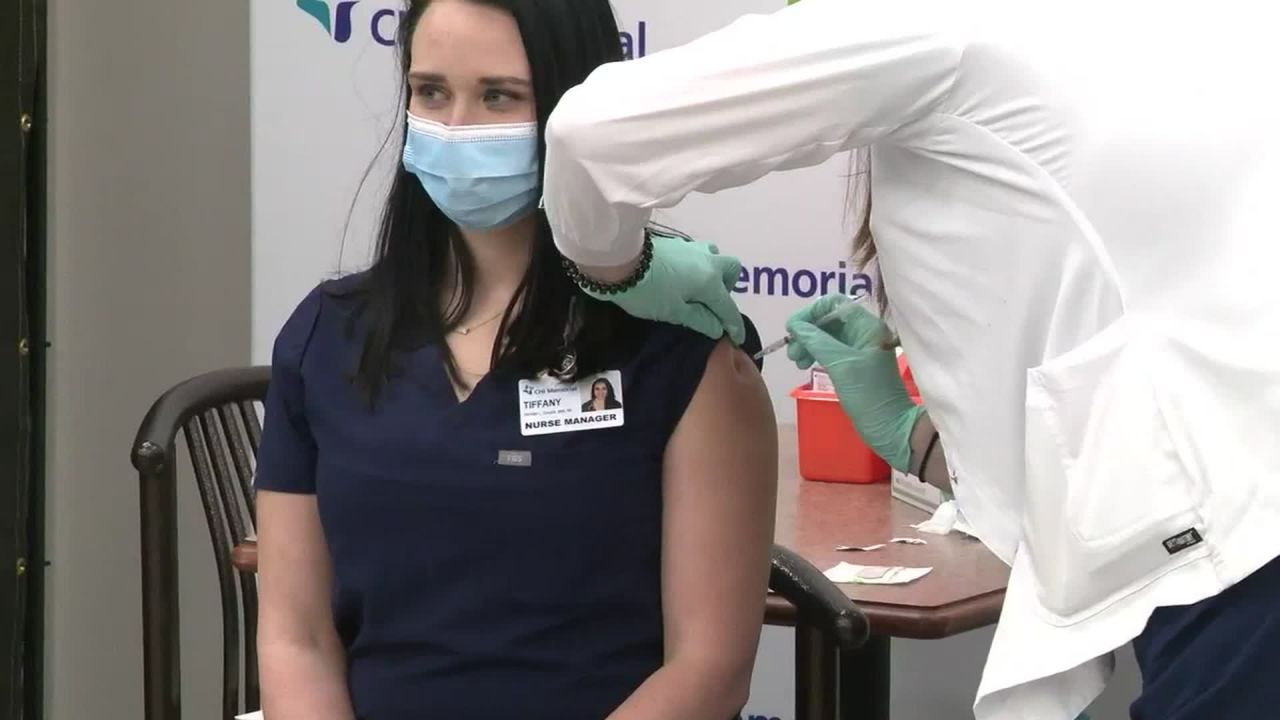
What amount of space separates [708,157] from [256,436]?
1.42m

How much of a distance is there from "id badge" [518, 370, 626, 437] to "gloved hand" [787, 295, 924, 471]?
218mm

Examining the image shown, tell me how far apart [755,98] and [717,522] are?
1.78 ft

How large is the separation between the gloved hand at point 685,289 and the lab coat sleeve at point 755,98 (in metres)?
0.25

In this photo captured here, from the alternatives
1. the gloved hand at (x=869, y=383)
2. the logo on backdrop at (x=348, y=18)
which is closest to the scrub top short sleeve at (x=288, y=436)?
the gloved hand at (x=869, y=383)

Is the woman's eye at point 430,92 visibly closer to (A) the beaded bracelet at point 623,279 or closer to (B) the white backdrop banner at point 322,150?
(A) the beaded bracelet at point 623,279

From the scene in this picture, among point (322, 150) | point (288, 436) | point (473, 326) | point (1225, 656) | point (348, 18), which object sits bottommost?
point (1225, 656)

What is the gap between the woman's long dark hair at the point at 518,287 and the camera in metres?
1.42

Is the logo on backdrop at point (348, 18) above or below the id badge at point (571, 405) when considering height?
above

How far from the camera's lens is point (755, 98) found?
39.5 inches

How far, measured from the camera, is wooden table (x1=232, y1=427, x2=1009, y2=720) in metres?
1.60

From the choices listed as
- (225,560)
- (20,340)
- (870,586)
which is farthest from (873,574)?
(20,340)

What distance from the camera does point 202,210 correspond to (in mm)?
3051

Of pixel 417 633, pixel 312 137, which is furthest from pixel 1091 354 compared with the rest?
pixel 312 137

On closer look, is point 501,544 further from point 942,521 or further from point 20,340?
point 20,340
